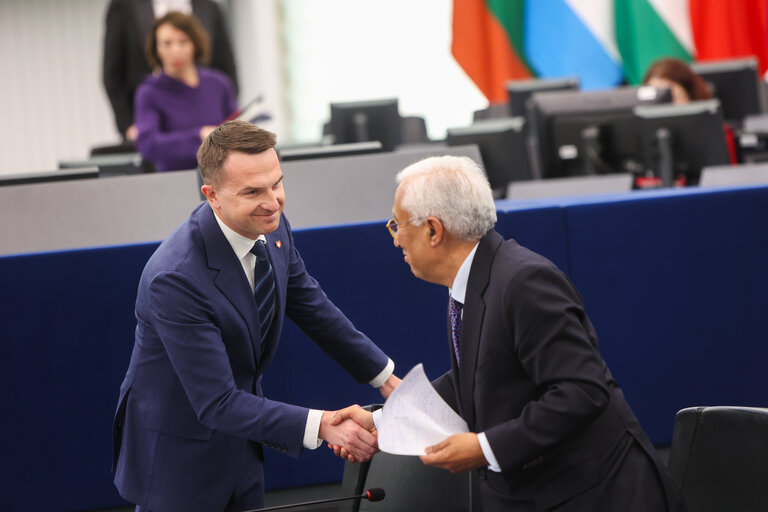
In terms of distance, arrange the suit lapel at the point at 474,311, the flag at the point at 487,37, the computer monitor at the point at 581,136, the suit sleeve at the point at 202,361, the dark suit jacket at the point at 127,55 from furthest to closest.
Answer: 1. the flag at the point at 487,37
2. the dark suit jacket at the point at 127,55
3. the computer monitor at the point at 581,136
4. the suit sleeve at the point at 202,361
5. the suit lapel at the point at 474,311

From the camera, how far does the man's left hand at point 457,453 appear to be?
175cm

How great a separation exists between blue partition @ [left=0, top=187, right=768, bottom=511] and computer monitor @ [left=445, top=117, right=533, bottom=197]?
57.6 inches

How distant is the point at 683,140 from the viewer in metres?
4.71

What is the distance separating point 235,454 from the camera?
2.20 m

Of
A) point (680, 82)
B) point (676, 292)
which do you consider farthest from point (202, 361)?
point (680, 82)

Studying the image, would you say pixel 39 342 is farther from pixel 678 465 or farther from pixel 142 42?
pixel 142 42

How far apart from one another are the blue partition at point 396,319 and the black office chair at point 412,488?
1.04 meters

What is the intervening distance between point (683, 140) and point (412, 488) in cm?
316

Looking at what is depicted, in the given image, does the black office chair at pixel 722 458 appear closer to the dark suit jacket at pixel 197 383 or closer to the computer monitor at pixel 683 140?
the dark suit jacket at pixel 197 383

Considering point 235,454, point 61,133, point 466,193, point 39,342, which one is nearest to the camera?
point 466,193

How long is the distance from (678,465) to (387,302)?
4.19 feet

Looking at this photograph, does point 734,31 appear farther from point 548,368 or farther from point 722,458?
point 548,368

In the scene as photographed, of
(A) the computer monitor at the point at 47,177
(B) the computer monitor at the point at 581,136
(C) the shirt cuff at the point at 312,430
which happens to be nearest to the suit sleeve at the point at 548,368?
(C) the shirt cuff at the point at 312,430

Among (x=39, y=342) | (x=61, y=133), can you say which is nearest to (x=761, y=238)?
(x=39, y=342)
